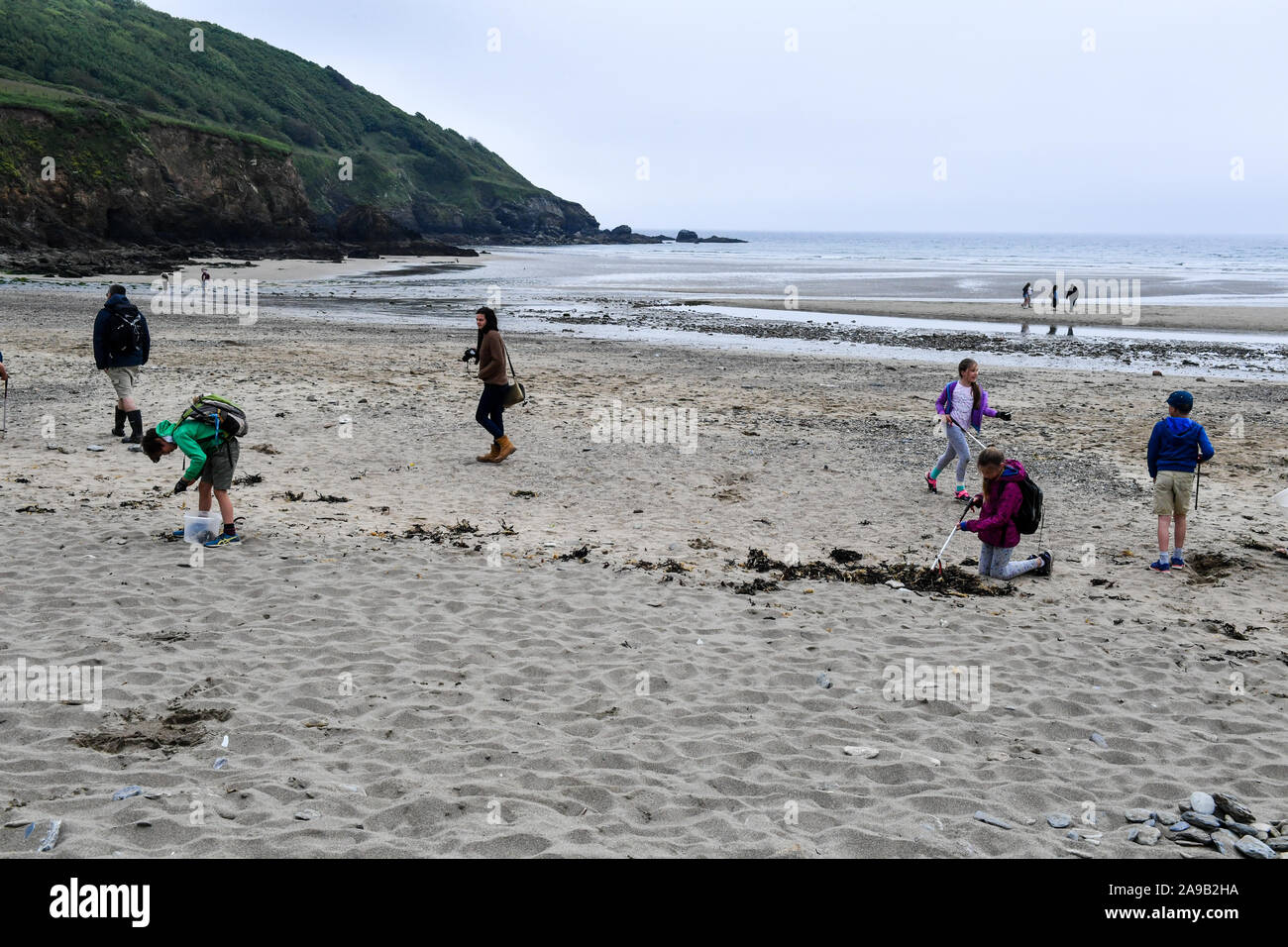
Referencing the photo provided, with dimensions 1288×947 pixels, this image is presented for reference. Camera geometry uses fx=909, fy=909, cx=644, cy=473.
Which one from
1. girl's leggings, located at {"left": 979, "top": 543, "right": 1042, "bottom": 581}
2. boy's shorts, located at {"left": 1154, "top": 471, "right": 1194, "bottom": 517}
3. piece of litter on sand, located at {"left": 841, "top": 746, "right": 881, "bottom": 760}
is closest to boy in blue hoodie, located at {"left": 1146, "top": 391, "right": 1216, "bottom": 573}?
boy's shorts, located at {"left": 1154, "top": 471, "right": 1194, "bottom": 517}

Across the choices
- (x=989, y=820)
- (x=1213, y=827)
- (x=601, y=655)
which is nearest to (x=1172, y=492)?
(x=1213, y=827)

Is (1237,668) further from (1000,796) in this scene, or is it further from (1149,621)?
(1000,796)

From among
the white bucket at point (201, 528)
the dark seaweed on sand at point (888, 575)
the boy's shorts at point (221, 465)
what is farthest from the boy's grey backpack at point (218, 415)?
the dark seaweed on sand at point (888, 575)

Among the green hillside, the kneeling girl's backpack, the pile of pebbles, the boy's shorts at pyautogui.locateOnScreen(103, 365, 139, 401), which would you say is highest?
the green hillside

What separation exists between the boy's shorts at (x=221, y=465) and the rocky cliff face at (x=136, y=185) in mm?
57021

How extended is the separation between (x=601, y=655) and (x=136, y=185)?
240ft

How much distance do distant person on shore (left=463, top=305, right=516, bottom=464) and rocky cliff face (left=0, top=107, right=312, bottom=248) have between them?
181 ft

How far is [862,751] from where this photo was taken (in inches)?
210

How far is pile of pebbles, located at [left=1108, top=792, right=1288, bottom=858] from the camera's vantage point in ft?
14.4

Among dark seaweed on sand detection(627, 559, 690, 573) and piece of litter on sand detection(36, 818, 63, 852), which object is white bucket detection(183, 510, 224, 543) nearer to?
dark seaweed on sand detection(627, 559, 690, 573)

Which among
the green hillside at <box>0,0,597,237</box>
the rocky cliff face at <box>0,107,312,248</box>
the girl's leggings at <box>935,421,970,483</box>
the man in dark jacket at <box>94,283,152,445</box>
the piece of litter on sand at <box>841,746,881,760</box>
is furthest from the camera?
A: the green hillside at <box>0,0,597,237</box>
